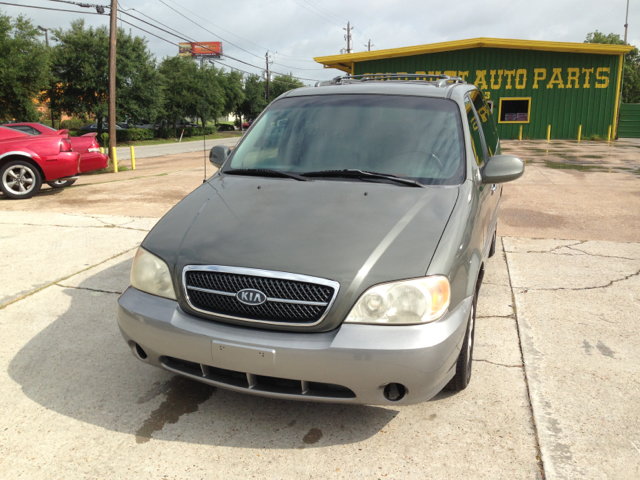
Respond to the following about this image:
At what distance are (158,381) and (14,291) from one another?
7.90 feet

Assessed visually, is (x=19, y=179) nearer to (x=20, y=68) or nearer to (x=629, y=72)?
(x=20, y=68)

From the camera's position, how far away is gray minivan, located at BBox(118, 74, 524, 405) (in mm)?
2473

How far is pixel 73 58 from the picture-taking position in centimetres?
3812

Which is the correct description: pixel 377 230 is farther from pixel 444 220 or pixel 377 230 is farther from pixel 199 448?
pixel 199 448

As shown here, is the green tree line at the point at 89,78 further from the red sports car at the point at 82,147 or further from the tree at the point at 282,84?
the tree at the point at 282,84

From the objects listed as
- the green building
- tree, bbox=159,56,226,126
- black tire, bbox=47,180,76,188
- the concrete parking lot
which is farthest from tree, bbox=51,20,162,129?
the concrete parking lot

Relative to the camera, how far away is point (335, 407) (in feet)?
10.1

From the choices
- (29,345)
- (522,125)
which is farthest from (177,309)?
(522,125)

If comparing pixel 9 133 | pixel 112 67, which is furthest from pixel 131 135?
pixel 9 133

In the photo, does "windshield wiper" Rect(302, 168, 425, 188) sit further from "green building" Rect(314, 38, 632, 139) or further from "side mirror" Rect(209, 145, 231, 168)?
"green building" Rect(314, 38, 632, 139)

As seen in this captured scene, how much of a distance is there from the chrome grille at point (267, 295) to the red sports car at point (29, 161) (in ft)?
30.3

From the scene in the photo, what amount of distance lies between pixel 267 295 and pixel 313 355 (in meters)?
0.36

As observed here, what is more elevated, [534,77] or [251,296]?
[534,77]

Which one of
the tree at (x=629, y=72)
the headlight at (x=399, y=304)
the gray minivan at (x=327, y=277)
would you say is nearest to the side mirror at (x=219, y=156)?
the gray minivan at (x=327, y=277)
